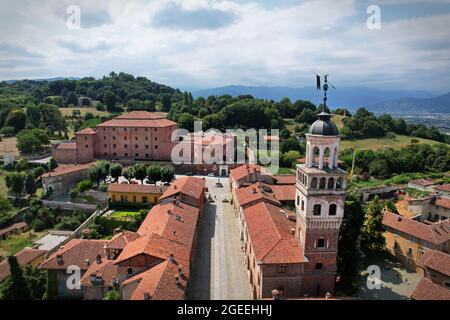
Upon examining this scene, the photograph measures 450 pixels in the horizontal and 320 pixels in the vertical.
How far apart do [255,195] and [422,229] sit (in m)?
18.1

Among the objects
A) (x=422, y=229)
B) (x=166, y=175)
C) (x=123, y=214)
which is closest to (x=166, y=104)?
(x=166, y=175)

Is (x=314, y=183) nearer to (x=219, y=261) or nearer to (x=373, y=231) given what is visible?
(x=219, y=261)

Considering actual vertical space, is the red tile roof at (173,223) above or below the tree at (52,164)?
below

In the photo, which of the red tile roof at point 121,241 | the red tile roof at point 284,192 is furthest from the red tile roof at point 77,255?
→ the red tile roof at point 284,192

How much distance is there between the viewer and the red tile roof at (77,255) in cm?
2933

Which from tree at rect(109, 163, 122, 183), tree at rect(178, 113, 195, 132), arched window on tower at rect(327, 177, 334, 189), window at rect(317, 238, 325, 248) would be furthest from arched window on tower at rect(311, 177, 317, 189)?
tree at rect(178, 113, 195, 132)

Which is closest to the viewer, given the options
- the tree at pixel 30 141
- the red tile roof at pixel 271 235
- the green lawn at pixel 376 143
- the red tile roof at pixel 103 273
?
the red tile roof at pixel 271 235

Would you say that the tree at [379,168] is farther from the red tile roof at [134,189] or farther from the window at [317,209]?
the window at [317,209]

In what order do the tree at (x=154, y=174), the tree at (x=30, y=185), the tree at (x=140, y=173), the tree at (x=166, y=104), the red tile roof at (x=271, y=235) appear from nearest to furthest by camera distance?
1. the red tile roof at (x=271, y=235)
2. the tree at (x=154, y=174)
3. the tree at (x=140, y=173)
4. the tree at (x=30, y=185)
5. the tree at (x=166, y=104)

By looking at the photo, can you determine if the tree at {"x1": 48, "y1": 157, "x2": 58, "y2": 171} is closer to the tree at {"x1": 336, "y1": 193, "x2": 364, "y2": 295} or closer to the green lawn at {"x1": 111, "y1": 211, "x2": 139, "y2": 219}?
the green lawn at {"x1": 111, "y1": 211, "x2": 139, "y2": 219}

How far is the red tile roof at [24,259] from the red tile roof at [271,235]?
70.7ft

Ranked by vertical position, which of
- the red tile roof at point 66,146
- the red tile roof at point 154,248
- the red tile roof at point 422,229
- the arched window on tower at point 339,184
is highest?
the arched window on tower at point 339,184
